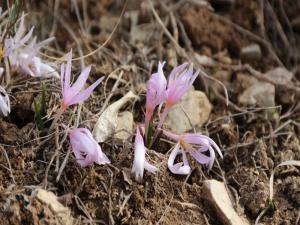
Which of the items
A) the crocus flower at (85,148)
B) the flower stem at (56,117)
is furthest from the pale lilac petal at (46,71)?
the crocus flower at (85,148)

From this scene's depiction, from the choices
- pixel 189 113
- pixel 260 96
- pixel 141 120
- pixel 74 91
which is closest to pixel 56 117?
pixel 74 91

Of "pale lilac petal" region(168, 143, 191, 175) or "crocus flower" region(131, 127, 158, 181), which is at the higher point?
"crocus flower" region(131, 127, 158, 181)

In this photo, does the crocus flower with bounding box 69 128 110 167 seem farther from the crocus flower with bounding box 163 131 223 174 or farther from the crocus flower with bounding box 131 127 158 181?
the crocus flower with bounding box 163 131 223 174

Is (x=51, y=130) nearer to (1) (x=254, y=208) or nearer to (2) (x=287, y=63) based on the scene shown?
(1) (x=254, y=208)

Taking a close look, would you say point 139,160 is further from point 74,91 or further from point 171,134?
point 74,91

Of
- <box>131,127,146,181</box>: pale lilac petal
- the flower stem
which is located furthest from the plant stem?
the flower stem

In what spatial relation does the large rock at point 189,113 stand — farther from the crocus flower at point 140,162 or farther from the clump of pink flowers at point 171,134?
the crocus flower at point 140,162

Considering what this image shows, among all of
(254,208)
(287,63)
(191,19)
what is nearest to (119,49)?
(191,19)
